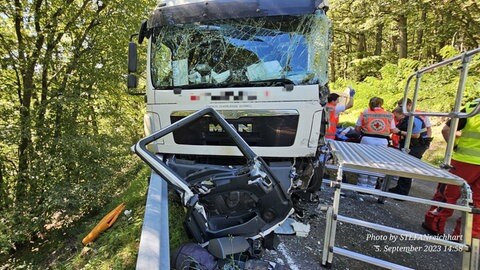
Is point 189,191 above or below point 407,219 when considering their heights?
above

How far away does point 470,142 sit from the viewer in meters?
3.61

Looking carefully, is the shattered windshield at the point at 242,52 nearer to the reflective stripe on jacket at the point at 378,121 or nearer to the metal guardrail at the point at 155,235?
the metal guardrail at the point at 155,235

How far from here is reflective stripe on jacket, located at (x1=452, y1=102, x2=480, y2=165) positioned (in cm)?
355

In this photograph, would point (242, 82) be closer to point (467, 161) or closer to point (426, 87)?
point (467, 161)

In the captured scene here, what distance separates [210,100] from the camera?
3918mm

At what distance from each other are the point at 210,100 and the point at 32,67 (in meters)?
7.77

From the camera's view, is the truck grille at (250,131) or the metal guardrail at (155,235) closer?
the metal guardrail at (155,235)

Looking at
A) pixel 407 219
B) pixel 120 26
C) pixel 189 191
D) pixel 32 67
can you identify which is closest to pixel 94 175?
pixel 32 67

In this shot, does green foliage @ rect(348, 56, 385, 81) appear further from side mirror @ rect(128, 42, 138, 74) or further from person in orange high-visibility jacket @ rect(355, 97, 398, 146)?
side mirror @ rect(128, 42, 138, 74)

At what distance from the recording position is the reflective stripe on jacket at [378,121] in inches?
225

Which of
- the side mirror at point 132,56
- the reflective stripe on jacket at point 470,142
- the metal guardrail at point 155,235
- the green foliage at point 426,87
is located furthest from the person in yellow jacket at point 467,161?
the side mirror at point 132,56

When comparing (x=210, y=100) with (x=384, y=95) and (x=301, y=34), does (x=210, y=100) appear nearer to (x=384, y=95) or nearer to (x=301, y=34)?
(x=301, y=34)

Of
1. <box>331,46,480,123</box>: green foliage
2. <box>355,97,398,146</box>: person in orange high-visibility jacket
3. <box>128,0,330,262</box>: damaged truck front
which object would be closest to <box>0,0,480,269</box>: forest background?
<box>331,46,480,123</box>: green foliage

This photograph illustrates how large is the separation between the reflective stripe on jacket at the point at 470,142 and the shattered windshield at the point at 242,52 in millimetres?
1759
